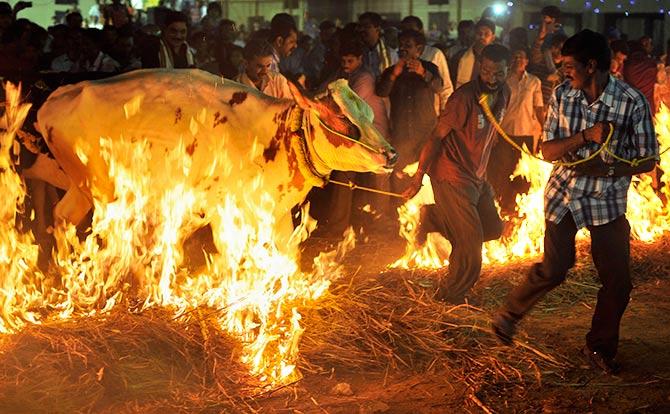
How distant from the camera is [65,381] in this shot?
5312 millimetres

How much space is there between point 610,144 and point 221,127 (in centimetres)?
273

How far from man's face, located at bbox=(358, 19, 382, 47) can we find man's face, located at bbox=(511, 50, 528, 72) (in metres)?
1.65

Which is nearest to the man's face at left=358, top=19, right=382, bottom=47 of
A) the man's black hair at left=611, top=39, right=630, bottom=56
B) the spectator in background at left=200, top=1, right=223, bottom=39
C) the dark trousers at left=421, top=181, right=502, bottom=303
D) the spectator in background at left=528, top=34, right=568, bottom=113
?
the spectator in background at left=528, top=34, right=568, bottom=113

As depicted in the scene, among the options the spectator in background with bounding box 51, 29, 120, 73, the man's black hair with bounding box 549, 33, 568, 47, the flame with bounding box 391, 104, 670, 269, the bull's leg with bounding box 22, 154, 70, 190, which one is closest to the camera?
the flame with bounding box 391, 104, 670, 269

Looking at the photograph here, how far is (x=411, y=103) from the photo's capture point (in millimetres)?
10141

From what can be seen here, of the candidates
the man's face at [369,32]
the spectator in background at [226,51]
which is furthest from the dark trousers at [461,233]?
the spectator in background at [226,51]

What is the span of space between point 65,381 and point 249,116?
96.8 inches

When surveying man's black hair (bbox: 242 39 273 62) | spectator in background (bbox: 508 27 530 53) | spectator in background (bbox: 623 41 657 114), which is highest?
man's black hair (bbox: 242 39 273 62)

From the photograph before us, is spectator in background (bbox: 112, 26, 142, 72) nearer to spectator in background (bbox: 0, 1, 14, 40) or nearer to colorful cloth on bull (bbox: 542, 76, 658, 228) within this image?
spectator in background (bbox: 0, 1, 14, 40)

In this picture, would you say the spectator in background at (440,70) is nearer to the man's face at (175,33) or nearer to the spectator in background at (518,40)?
the spectator in background at (518,40)

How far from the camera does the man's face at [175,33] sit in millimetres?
9750

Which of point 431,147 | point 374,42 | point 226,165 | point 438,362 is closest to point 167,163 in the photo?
point 226,165

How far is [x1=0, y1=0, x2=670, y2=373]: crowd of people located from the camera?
566 cm

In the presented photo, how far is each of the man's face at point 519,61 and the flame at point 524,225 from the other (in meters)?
1.64
